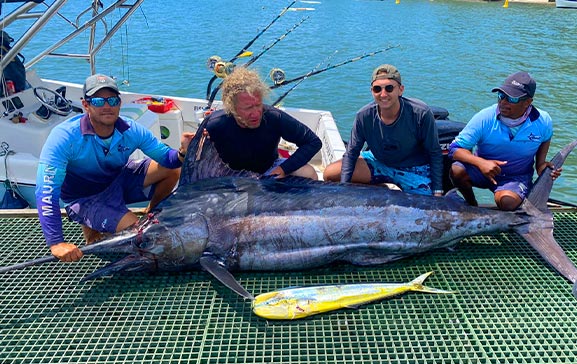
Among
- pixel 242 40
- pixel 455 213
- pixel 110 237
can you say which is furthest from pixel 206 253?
pixel 242 40

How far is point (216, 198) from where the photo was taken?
3057 mm

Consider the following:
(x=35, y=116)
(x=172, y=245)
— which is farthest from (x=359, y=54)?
(x=172, y=245)

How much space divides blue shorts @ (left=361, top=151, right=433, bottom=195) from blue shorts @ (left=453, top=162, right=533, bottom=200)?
32cm

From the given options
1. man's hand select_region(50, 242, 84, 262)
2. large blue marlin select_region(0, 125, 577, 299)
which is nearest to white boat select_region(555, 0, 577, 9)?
large blue marlin select_region(0, 125, 577, 299)

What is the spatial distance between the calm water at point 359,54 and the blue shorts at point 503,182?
4347 mm

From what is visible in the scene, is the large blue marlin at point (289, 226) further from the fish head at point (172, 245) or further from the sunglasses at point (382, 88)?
the sunglasses at point (382, 88)

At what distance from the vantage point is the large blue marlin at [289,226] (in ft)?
9.25

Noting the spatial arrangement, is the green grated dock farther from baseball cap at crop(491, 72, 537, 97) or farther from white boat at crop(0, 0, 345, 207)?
white boat at crop(0, 0, 345, 207)

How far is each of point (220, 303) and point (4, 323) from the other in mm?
1094

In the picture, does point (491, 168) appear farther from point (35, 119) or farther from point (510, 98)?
point (35, 119)

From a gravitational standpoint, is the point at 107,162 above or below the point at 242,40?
above

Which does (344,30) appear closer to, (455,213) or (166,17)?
(166,17)

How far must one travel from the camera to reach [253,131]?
347cm

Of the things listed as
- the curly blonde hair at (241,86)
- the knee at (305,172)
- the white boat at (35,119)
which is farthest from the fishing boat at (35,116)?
the curly blonde hair at (241,86)
